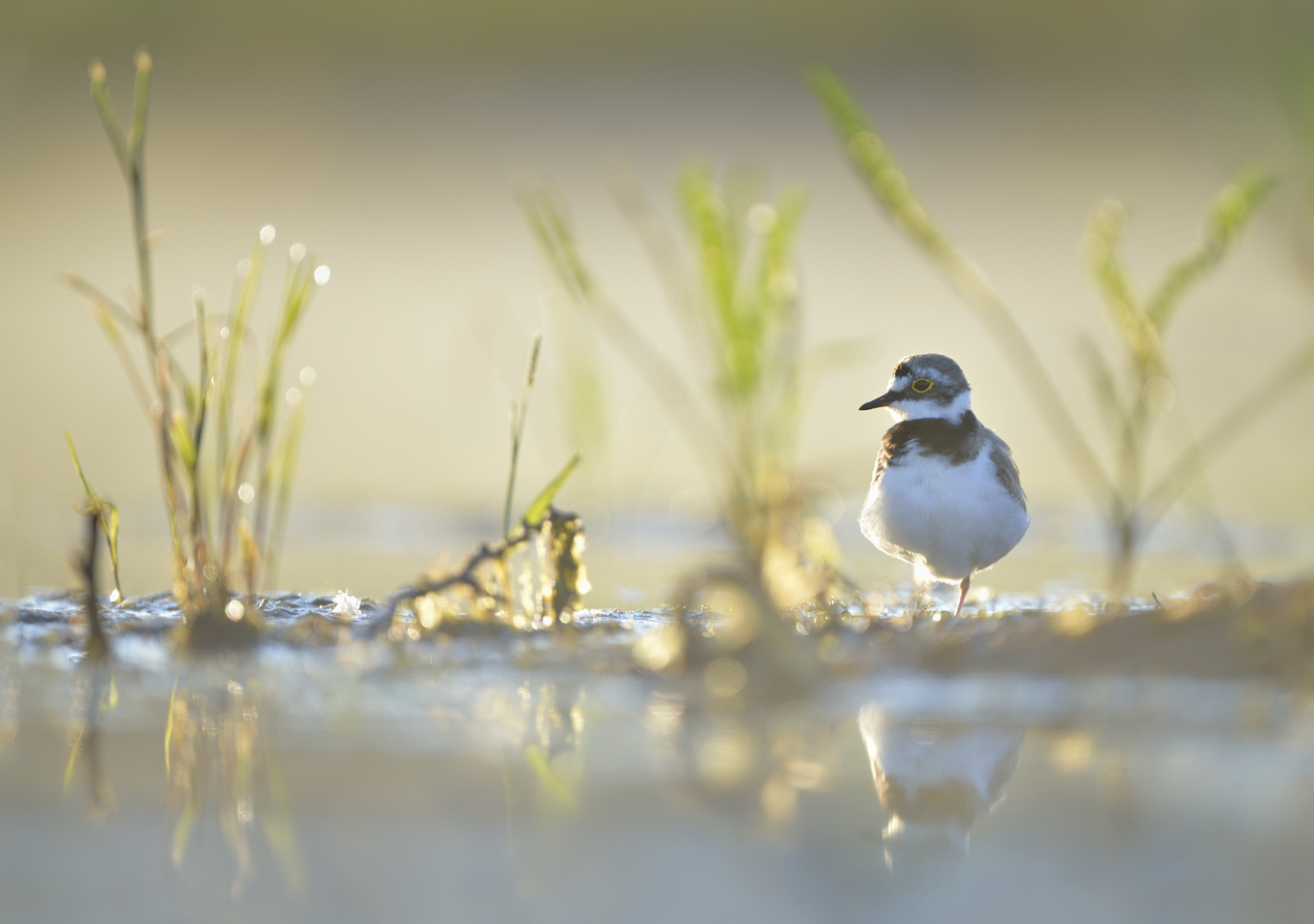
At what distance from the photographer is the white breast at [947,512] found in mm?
3715

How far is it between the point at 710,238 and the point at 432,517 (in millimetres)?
2978

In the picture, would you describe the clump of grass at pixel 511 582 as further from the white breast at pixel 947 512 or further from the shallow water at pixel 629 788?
the white breast at pixel 947 512

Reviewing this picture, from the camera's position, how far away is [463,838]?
1811 mm

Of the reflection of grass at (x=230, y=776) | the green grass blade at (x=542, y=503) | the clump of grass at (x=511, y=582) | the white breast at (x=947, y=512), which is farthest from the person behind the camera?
the white breast at (x=947, y=512)

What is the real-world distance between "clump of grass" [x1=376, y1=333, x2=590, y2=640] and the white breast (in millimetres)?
1121

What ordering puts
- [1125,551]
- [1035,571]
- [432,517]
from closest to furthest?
[1125,551]
[1035,571]
[432,517]

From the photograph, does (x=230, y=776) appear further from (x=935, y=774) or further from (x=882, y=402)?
(x=882, y=402)

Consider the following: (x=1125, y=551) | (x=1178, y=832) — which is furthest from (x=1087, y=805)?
(x=1125, y=551)

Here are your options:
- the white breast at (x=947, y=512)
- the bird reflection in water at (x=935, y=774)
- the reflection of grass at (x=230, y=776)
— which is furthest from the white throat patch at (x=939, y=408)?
the reflection of grass at (x=230, y=776)

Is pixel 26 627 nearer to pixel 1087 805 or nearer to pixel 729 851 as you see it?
pixel 729 851

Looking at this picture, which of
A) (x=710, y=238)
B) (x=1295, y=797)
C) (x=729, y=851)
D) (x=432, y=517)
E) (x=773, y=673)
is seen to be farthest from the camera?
(x=432, y=517)

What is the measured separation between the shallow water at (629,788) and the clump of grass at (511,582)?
11 cm

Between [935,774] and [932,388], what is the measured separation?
85.4 inches

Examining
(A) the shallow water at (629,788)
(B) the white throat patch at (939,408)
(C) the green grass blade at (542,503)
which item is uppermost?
(B) the white throat patch at (939,408)
